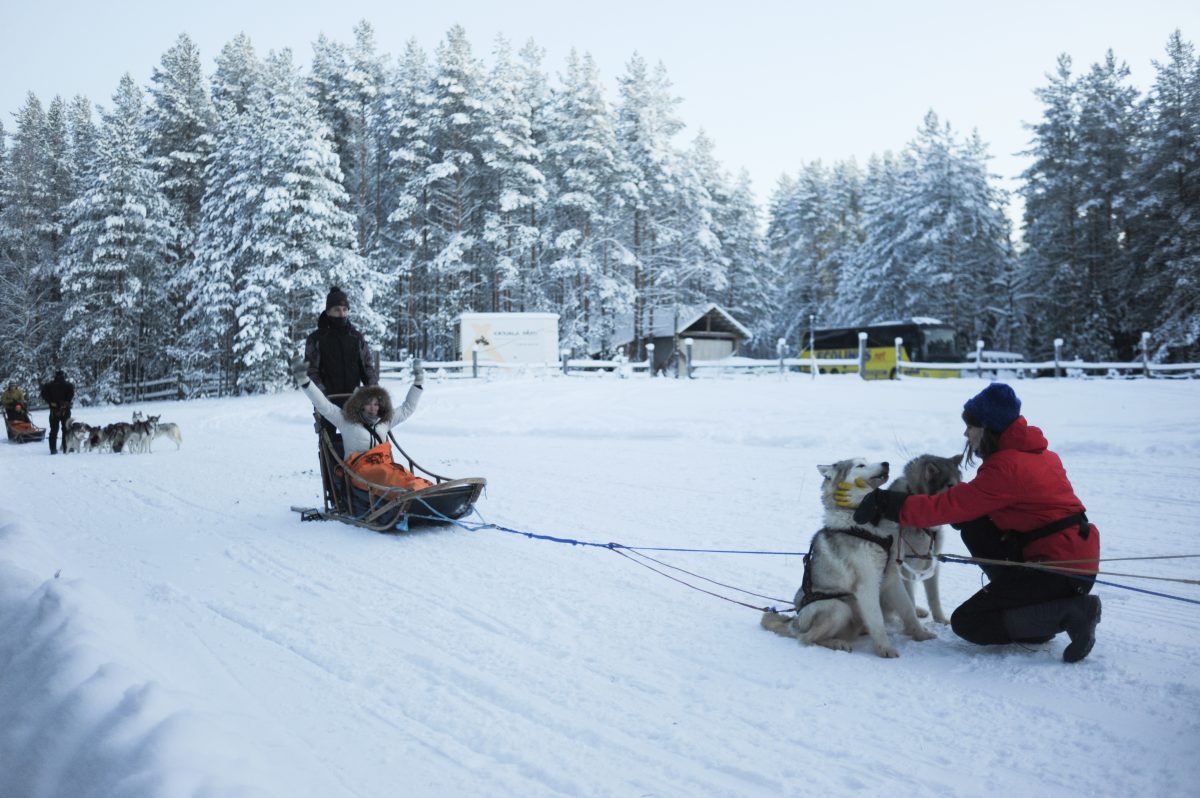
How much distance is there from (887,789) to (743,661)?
46.1 inches

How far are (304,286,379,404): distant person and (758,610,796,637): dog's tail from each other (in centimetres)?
483

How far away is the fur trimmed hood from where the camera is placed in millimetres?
6695

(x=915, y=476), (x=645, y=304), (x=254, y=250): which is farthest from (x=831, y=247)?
(x=915, y=476)

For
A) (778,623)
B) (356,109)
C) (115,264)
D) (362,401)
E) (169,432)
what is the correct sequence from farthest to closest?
(356,109) < (115,264) < (169,432) < (362,401) < (778,623)

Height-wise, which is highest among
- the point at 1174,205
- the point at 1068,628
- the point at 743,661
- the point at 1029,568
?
the point at 1174,205

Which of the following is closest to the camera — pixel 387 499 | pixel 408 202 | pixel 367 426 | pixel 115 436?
pixel 387 499

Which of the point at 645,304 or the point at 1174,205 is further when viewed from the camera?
the point at 645,304

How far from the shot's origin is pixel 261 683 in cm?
336

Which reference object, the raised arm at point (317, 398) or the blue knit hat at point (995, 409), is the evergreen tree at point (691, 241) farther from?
the blue knit hat at point (995, 409)

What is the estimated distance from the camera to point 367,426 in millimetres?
6793

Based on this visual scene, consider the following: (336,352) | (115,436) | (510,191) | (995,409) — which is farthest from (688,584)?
(510,191)

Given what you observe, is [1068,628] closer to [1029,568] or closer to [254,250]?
[1029,568]

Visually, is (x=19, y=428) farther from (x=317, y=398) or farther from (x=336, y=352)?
(x=317, y=398)

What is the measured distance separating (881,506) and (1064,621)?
98cm
